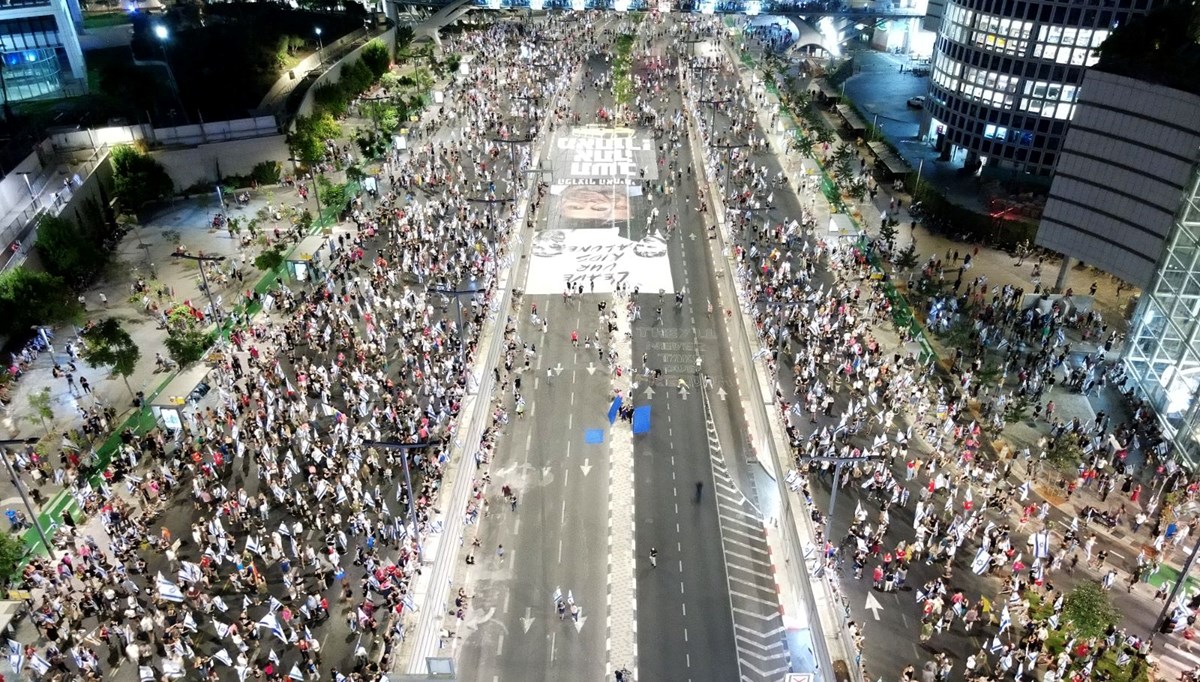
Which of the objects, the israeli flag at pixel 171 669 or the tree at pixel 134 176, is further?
the tree at pixel 134 176

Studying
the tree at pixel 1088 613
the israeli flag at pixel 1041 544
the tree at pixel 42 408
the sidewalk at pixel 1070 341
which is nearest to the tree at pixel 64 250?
the tree at pixel 42 408

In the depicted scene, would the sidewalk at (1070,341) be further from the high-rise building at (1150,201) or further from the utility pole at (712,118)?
the utility pole at (712,118)

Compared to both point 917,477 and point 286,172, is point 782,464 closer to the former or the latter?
point 917,477

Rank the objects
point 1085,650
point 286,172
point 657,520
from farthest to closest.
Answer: point 286,172 → point 657,520 → point 1085,650

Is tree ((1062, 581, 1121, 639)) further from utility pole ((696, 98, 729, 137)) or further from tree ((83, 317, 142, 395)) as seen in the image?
utility pole ((696, 98, 729, 137))

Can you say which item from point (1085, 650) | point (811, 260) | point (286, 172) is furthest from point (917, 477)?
point (286, 172)

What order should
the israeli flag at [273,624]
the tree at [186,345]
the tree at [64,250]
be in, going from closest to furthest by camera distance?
the israeli flag at [273,624] → the tree at [186,345] → the tree at [64,250]

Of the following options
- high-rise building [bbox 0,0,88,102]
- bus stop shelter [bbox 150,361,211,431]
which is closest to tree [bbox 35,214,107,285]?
bus stop shelter [bbox 150,361,211,431]
